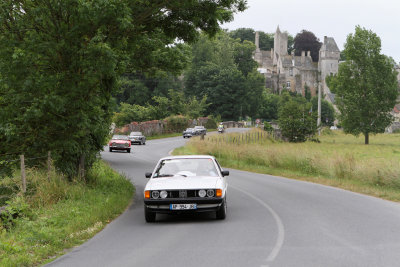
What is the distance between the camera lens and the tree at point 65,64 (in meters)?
13.3

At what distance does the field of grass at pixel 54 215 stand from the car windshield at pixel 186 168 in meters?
1.72

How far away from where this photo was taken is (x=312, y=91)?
155875mm

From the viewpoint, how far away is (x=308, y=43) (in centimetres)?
16638

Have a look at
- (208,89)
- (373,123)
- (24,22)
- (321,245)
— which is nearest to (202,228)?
(321,245)

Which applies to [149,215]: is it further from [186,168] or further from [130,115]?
[130,115]

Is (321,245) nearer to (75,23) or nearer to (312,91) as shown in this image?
(75,23)

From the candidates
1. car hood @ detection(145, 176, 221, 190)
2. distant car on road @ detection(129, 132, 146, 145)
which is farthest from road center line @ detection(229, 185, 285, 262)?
distant car on road @ detection(129, 132, 146, 145)

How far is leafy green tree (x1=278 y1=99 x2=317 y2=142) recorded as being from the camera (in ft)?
180

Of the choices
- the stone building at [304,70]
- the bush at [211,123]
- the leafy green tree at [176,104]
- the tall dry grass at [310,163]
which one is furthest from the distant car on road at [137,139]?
the stone building at [304,70]

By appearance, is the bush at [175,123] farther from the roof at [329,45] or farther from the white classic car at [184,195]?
the roof at [329,45]

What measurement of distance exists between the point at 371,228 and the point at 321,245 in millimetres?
2293

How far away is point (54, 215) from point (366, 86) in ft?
187

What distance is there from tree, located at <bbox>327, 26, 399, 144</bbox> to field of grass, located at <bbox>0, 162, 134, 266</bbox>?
50.1 metres

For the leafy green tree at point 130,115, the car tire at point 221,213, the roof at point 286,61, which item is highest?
the roof at point 286,61
